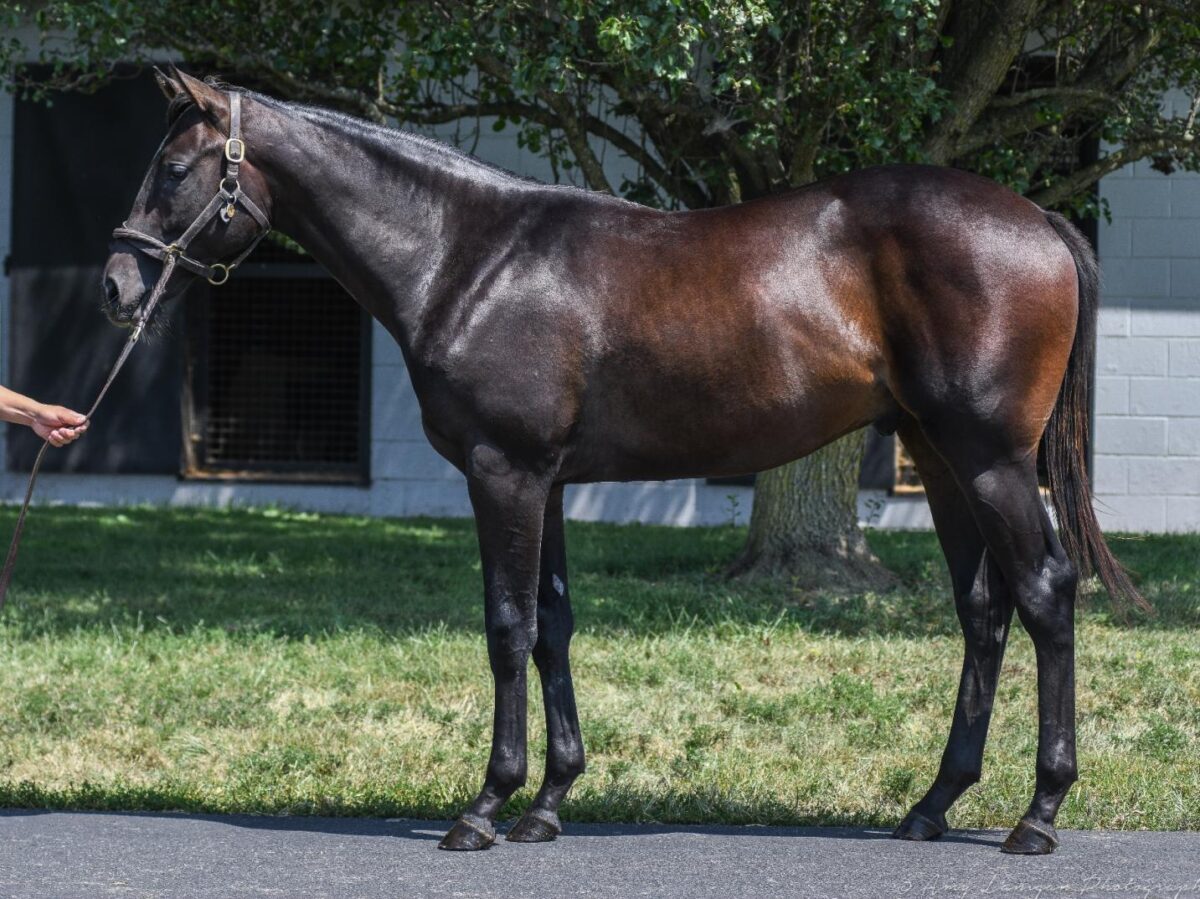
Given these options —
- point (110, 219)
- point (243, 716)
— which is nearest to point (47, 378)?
point (110, 219)

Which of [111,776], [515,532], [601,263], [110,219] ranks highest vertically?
[110,219]

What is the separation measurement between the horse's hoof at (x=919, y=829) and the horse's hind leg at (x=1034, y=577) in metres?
0.23

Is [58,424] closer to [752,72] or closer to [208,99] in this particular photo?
[208,99]

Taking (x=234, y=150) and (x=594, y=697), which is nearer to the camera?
(x=234, y=150)

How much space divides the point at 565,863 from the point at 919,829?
1.09 m

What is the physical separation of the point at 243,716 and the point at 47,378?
7.82 meters

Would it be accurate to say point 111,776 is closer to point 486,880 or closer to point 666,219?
point 486,880

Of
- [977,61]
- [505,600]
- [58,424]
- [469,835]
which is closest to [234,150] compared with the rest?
[58,424]

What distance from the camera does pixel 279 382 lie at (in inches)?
531

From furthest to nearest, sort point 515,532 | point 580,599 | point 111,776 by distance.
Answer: point 580,599
point 111,776
point 515,532

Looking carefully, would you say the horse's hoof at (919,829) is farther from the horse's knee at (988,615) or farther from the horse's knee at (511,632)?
the horse's knee at (511,632)

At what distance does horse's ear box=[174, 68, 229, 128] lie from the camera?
4.39m

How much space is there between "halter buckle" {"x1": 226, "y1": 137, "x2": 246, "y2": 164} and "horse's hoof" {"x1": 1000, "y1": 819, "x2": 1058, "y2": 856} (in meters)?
2.99

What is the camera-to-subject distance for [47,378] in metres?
12.9
